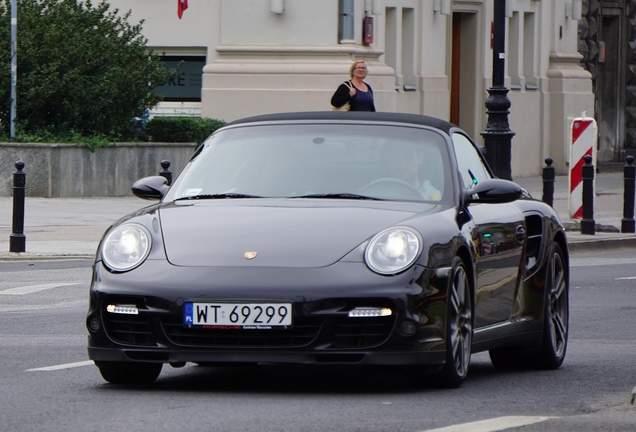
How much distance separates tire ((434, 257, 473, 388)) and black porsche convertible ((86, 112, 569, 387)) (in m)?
0.01

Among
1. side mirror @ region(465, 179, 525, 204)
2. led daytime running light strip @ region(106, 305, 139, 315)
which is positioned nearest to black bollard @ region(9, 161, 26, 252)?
side mirror @ region(465, 179, 525, 204)

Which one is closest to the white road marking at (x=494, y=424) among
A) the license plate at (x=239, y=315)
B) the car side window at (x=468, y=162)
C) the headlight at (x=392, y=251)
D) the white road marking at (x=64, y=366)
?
the headlight at (x=392, y=251)

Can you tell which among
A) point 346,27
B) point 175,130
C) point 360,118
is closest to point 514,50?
point 346,27

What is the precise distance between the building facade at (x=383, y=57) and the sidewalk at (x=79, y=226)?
15.1 ft

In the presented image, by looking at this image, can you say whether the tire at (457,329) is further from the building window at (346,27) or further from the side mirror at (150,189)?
the building window at (346,27)

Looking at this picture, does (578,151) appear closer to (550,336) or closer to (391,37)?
(391,37)

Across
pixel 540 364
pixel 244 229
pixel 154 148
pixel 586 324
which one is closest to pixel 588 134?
pixel 154 148

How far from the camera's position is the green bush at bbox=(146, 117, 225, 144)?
86.7ft

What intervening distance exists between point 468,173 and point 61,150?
15166 millimetres

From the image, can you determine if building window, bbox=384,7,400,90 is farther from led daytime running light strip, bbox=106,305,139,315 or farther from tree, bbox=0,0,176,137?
led daytime running light strip, bbox=106,305,139,315

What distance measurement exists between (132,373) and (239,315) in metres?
0.83

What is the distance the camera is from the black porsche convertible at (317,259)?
295 inches

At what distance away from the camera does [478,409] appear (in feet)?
24.0

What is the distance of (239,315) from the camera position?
295 inches
